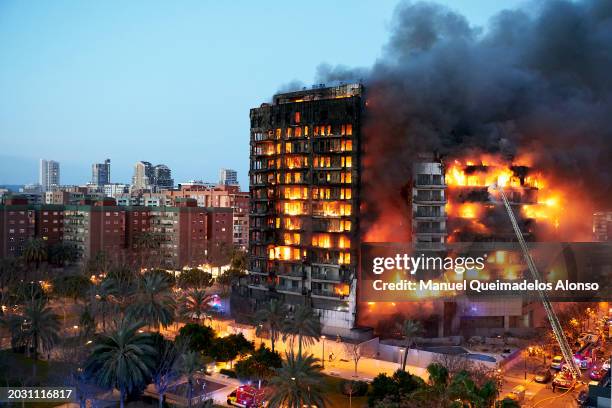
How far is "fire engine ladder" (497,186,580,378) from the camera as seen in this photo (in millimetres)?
46859

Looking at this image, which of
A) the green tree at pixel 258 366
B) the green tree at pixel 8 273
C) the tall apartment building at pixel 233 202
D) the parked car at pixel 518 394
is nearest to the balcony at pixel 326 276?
the green tree at pixel 258 366

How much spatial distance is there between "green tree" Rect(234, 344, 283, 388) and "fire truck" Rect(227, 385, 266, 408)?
177 centimetres

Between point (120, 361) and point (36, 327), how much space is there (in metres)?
14.6

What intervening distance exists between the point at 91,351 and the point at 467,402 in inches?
933

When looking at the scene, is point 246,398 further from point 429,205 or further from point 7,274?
point 7,274

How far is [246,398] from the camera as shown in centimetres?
3950

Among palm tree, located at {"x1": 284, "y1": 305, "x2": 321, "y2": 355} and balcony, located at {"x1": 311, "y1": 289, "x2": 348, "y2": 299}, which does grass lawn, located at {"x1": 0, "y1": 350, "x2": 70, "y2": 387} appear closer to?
palm tree, located at {"x1": 284, "y1": 305, "x2": 321, "y2": 355}

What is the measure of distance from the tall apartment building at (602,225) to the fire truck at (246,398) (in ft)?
201

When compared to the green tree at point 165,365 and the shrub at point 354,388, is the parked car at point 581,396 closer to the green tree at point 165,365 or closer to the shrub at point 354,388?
the shrub at point 354,388

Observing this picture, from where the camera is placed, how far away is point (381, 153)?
65000 millimetres

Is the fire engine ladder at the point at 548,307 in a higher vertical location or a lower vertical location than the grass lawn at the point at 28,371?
higher

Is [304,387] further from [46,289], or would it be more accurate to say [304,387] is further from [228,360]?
[46,289]

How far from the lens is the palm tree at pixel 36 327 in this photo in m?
46.1

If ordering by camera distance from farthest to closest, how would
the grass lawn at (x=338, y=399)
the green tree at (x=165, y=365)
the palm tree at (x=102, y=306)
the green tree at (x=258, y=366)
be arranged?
1. the palm tree at (x=102, y=306)
2. the green tree at (x=258, y=366)
3. the grass lawn at (x=338, y=399)
4. the green tree at (x=165, y=365)
